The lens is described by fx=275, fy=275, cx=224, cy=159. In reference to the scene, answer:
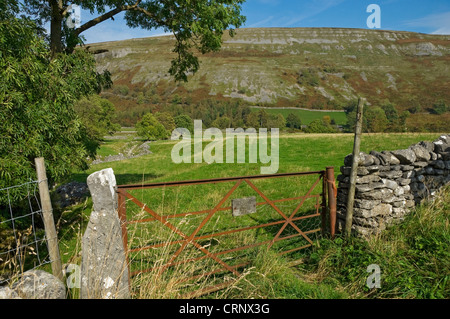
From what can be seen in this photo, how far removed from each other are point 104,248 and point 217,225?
4.81 metres

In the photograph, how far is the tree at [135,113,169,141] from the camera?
57472 millimetres

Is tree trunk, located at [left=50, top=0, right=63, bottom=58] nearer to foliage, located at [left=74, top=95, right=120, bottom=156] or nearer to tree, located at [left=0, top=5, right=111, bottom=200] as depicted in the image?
tree, located at [left=0, top=5, right=111, bottom=200]

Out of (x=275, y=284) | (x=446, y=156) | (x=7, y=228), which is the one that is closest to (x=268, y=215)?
(x=275, y=284)

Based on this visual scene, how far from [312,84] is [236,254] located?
164539 millimetres

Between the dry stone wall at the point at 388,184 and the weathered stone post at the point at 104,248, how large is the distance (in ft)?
15.0

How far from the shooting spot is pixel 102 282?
3201 millimetres

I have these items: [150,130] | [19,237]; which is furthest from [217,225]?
[150,130]

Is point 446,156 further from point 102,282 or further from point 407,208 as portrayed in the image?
point 102,282

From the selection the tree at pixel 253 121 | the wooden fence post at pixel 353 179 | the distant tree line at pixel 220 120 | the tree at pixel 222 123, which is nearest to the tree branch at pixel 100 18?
the wooden fence post at pixel 353 179

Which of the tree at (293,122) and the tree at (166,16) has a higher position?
the tree at (166,16)

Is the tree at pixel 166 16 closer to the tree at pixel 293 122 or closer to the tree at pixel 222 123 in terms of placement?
the tree at pixel 222 123

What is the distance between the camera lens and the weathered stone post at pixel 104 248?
318cm

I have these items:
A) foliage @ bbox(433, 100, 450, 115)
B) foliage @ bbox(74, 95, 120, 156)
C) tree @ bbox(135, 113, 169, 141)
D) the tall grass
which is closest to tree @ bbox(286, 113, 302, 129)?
tree @ bbox(135, 113, 169, 141)

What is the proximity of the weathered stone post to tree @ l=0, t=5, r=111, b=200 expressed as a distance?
4.32m
